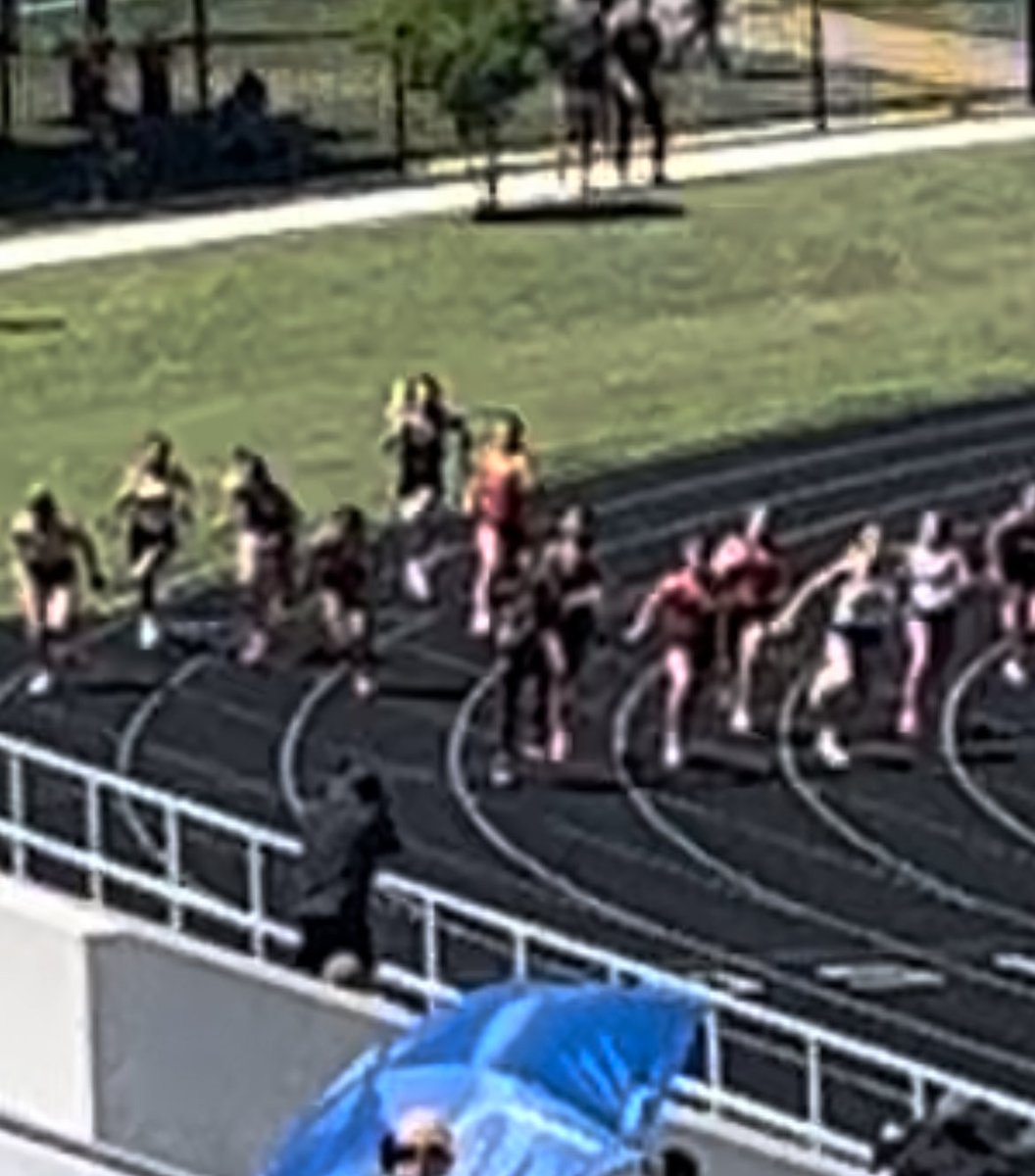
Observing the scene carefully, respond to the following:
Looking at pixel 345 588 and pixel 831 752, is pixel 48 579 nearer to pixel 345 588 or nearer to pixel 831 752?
pixel 345 588

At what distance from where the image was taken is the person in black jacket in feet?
66.0

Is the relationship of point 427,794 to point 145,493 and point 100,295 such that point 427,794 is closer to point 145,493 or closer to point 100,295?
point 145,493

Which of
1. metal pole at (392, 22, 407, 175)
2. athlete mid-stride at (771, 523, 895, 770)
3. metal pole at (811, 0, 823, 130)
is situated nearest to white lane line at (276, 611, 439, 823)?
athlete mid-stride at (771, 523, 895, 770)

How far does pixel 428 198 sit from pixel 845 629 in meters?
15.1

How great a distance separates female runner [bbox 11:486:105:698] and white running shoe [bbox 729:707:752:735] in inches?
137

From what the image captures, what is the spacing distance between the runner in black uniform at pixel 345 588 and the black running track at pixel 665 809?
0.55 ft

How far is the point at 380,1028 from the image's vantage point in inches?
757

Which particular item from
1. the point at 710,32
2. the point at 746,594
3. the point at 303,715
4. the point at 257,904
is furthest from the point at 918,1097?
the point at 710,32

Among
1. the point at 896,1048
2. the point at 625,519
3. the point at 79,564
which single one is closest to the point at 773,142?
the point at 625,519

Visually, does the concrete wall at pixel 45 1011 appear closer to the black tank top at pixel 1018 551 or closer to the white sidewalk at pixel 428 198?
the black tank top at pixel 1018 551

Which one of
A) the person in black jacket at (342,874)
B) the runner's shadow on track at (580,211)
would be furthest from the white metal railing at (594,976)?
the runner's shadow on track at (580,211)

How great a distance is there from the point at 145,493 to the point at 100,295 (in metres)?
10.1

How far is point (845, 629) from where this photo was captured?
29.2 metres

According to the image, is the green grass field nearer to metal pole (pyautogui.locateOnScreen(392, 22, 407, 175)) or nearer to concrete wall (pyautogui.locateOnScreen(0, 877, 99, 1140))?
metal pole (pyautogui.locateOnScreen(392, 22, 407, 175))
